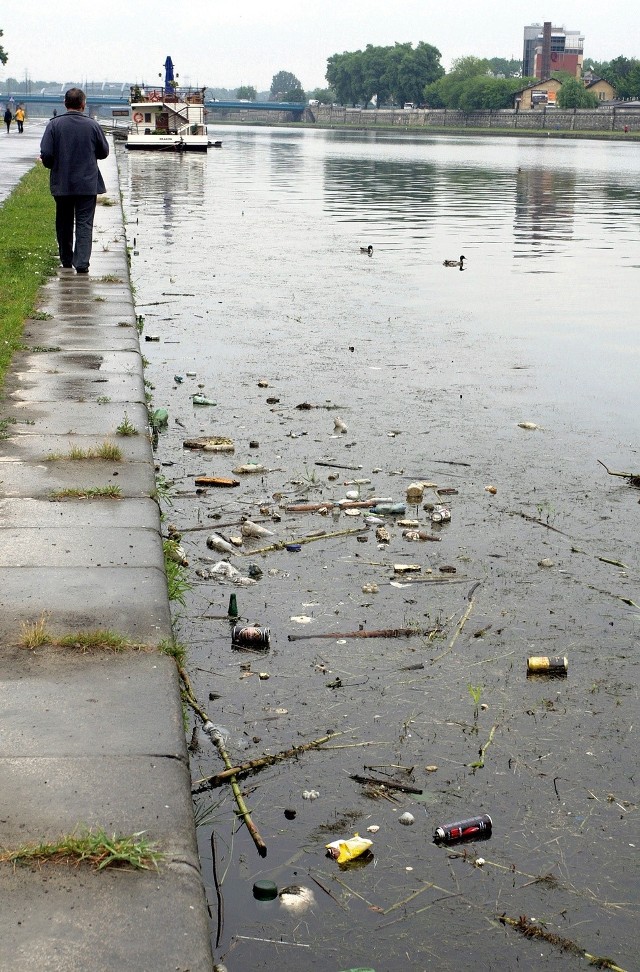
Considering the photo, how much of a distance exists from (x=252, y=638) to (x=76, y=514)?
3.98 feet

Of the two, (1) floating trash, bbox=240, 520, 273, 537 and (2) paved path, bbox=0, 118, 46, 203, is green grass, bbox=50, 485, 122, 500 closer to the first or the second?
(1) floating trash, bbox=240, 520, 273, 537

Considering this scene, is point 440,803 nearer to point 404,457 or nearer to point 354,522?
point 354,522

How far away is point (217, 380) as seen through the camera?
29.2 ft

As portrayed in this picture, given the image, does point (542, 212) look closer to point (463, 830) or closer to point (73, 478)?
point (73, 478)

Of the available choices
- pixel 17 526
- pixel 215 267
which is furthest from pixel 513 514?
pixel 215 267

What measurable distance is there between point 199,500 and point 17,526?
1288 millimetres

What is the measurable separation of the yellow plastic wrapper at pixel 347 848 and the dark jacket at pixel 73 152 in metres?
9.88

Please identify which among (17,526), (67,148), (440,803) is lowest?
(440,803)

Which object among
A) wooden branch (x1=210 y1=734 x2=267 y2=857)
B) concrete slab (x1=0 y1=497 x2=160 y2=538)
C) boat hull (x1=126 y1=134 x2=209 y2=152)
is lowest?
wooden branch (x1=210 y1=734 x2=267 y2=857)

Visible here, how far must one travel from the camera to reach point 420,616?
4793 mm

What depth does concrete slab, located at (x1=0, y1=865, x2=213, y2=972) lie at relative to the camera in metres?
2.44

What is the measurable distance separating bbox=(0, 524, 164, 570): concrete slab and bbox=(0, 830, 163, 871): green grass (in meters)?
1.98

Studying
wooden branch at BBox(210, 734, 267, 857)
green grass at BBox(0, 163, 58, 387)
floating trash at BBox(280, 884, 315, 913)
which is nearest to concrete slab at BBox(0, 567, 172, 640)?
wooden branch at BBox(210, 734, 267, 857)

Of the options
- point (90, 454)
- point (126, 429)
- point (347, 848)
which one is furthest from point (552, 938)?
point (126, 429)
